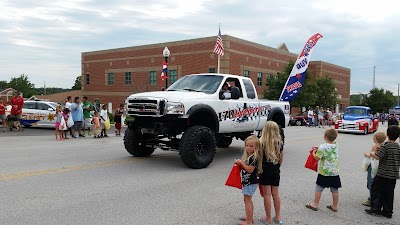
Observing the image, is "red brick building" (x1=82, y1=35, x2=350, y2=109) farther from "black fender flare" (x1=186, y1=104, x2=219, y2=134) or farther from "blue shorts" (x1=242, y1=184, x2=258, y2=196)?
"blue shorts" (x1=242, y1=184, x2=258, y2=196)

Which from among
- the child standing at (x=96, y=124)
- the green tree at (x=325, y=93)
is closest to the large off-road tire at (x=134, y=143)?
the child standing at (x=96, y=124)

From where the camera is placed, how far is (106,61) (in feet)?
179

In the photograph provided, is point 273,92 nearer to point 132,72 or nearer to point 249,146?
point 132,72

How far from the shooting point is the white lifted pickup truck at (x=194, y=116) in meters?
8.41

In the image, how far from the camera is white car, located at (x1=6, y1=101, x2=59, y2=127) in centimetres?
1981

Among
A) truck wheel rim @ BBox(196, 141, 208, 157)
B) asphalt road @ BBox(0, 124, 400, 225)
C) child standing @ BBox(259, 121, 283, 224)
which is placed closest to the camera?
child standing @ BBox(259, 121, 283, 224)

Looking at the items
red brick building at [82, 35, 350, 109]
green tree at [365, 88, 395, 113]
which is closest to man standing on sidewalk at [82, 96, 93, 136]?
red brick building at [82, 35, 350, 109]

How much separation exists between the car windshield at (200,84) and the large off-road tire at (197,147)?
1321mm

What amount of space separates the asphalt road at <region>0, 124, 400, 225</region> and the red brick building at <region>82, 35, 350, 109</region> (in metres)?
32.0

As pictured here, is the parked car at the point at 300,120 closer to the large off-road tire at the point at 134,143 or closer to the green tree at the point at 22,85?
the large off-road tire at the point at 134,143

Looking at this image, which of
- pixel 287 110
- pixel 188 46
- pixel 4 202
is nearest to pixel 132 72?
pixel 188 46

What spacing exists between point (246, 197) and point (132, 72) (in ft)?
157

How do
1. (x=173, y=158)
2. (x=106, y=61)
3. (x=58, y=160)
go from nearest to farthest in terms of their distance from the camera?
(x=58, y=160) → (x=173, y=158) → (x=106, y=61)

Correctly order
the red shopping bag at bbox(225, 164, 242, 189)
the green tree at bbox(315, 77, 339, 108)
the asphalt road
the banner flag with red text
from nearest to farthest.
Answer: the red shopping bag at bbox(225, 164, 242, 189) < the asphalt road < the banner flag with red text < the green tree at bbox(315, 77, 339, 108)
